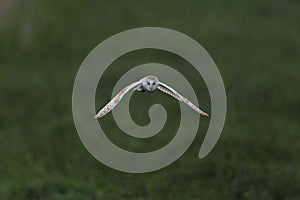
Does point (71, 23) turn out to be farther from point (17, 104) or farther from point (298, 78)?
point (298, 78)

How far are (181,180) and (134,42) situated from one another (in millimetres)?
5913

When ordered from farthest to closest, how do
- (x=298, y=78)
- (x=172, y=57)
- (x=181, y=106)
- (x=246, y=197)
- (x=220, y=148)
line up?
(x=172, y=57)
(x=298, y=78)
(x=181, y=106)
(x=220, y=148)
(x=246, y=197)

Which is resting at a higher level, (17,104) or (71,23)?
(71,23)

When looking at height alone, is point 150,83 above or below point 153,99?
below

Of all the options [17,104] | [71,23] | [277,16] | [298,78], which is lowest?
[17,104]

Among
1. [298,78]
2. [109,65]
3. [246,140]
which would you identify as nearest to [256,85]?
[298,78]

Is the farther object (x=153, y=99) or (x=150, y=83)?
(x=153, y=99)

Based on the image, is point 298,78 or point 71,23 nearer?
point 298,78

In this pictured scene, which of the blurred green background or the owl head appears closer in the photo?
the owl head

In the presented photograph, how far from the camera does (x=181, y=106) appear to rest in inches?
525

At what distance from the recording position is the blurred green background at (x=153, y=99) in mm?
11047

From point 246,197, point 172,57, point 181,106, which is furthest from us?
point 172,57

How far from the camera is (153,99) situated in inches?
552

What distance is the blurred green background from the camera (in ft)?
36.2
